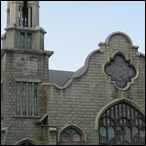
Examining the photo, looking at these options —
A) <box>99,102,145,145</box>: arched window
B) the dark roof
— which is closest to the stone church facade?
<box>99,102,145,145</box>: arched window

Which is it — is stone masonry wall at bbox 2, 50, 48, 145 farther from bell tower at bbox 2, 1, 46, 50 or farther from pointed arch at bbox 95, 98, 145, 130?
pointed arch at bbox 95, 98, 145, 130

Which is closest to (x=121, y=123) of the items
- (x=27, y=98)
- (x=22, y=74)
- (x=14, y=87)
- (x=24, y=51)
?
(x=27, y=98)

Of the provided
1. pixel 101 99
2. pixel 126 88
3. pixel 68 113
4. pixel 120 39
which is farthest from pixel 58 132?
pixel 120 39

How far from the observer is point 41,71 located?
29641 mm

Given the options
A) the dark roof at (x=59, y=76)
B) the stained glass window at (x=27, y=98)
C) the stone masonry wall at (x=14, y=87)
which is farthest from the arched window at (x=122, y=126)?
the dark roof at (x=59, y=76)

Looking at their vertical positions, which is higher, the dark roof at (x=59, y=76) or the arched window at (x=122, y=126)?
the dark roof at (x=59, y=76)

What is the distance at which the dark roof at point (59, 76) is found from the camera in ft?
115

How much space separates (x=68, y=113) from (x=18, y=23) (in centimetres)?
747

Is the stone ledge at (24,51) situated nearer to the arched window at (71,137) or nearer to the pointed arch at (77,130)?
the pointed arch at (77,130)

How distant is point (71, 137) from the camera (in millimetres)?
28156

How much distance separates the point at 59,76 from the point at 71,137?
29.4ft

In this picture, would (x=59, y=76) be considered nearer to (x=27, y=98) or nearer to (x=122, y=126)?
(x=27, y=98)

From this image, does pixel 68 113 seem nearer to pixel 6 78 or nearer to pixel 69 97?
pixel 69 97

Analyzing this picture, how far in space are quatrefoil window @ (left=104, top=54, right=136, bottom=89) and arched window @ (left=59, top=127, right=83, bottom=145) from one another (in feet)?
14.8
